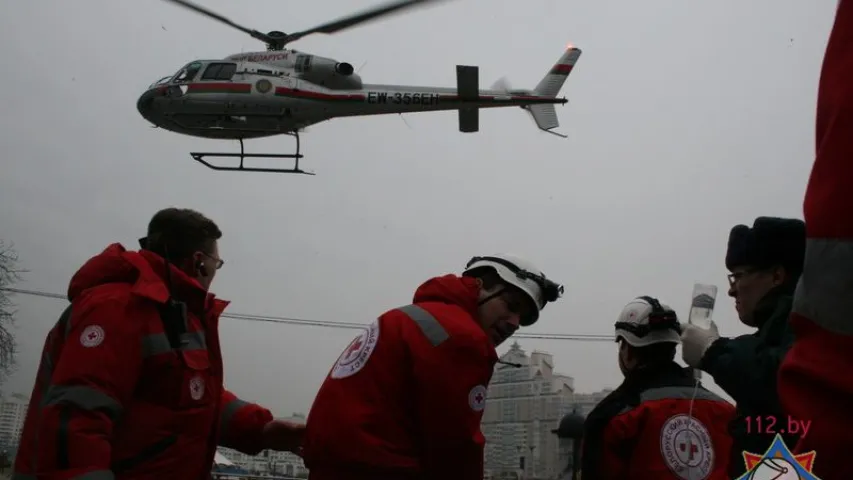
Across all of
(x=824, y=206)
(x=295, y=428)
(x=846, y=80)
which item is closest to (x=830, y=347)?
(x=824, y=206)

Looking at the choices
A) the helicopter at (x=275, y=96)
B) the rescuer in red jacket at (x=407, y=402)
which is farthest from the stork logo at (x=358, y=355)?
the helicopter at (x=275, y=96)

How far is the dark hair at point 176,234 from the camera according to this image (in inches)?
132

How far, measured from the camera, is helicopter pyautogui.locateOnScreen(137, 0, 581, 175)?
15.8 m

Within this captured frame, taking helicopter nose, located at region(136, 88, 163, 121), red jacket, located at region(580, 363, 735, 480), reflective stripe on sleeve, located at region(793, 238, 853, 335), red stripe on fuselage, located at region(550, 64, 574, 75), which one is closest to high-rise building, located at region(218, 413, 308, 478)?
red jacket, located at region(580, 363, 735, 480)

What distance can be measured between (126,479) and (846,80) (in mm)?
2696

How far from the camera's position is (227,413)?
11.9ft

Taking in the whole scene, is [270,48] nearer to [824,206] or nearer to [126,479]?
[126,479]

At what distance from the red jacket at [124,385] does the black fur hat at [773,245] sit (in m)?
2.29

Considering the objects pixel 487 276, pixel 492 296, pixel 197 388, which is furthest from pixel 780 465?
pixel 197 388

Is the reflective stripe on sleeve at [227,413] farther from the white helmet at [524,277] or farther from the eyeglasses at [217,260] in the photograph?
the white helmet at [524,277]

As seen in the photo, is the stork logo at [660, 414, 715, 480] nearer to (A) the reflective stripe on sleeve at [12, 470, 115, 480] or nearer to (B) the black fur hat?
(B) the black fur hat

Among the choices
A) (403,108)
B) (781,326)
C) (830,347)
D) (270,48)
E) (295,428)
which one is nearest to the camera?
(830,347)

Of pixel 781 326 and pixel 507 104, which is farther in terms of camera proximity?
pixel 507 104

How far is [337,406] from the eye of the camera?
267cm
